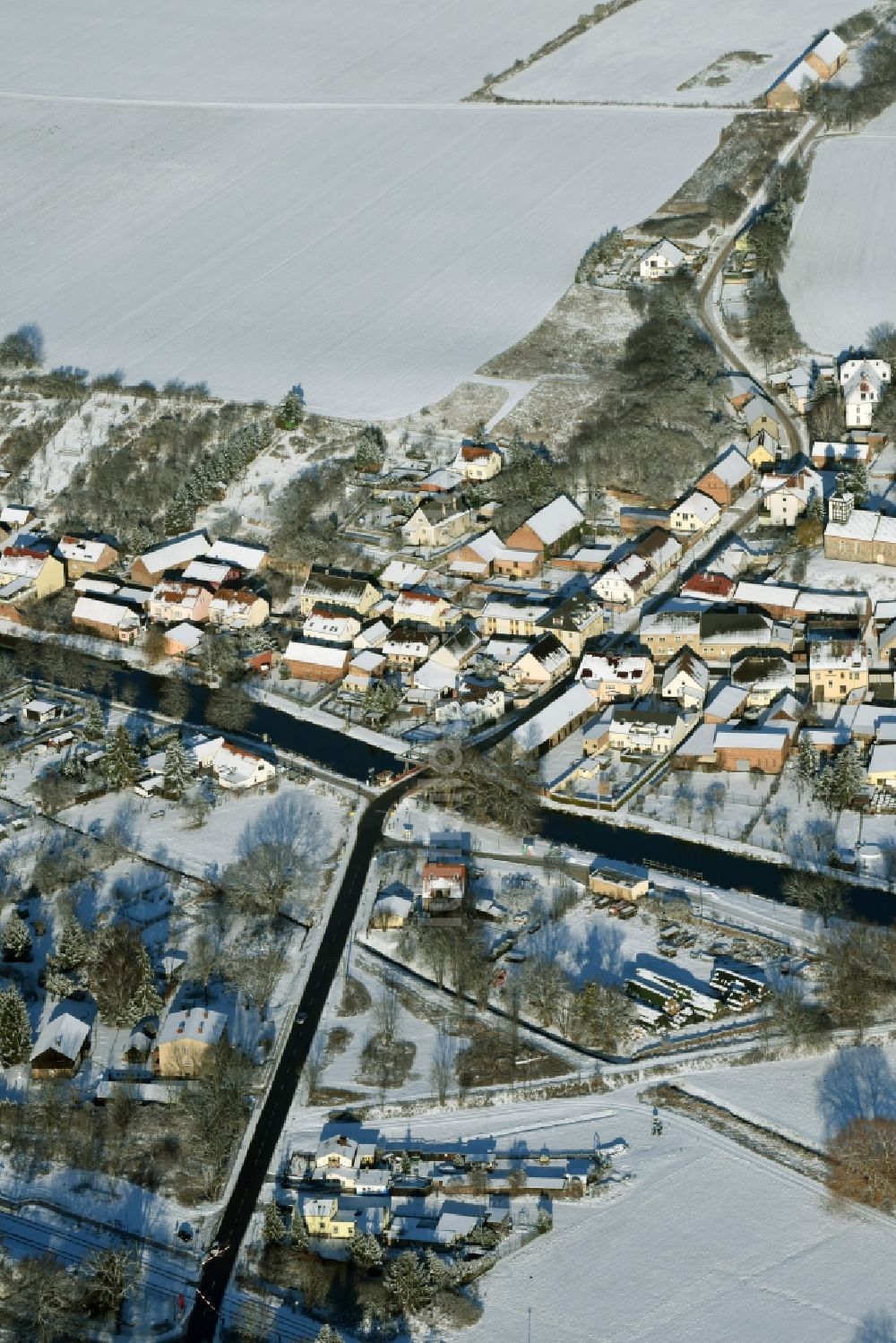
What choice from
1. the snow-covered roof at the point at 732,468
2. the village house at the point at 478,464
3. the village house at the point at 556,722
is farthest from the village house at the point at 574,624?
the village house at the point at 478,464

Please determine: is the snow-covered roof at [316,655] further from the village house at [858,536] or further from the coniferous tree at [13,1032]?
the coniferous tree at [13,1032]

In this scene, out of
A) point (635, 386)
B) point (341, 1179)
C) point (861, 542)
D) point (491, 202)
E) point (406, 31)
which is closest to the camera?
point (341, 1179)

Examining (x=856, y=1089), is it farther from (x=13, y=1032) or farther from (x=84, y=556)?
(x=84, y=556)

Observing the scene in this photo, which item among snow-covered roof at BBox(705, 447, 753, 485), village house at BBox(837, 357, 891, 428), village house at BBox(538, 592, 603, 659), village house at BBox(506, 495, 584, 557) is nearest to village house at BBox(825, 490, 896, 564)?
snow-covered roof at BBox(705, 447, 753, 485)

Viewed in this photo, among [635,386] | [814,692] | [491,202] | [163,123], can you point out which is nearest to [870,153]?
[491,202]

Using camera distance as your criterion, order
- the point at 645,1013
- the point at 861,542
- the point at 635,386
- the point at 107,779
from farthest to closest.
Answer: the point at 635,386 < the point at 861,542 < the point at 107,779 < the point at 645,1013

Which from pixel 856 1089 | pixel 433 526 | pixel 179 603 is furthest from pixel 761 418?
pixel 856 1089

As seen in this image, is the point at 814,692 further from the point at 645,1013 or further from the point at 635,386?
the point at 635,386
